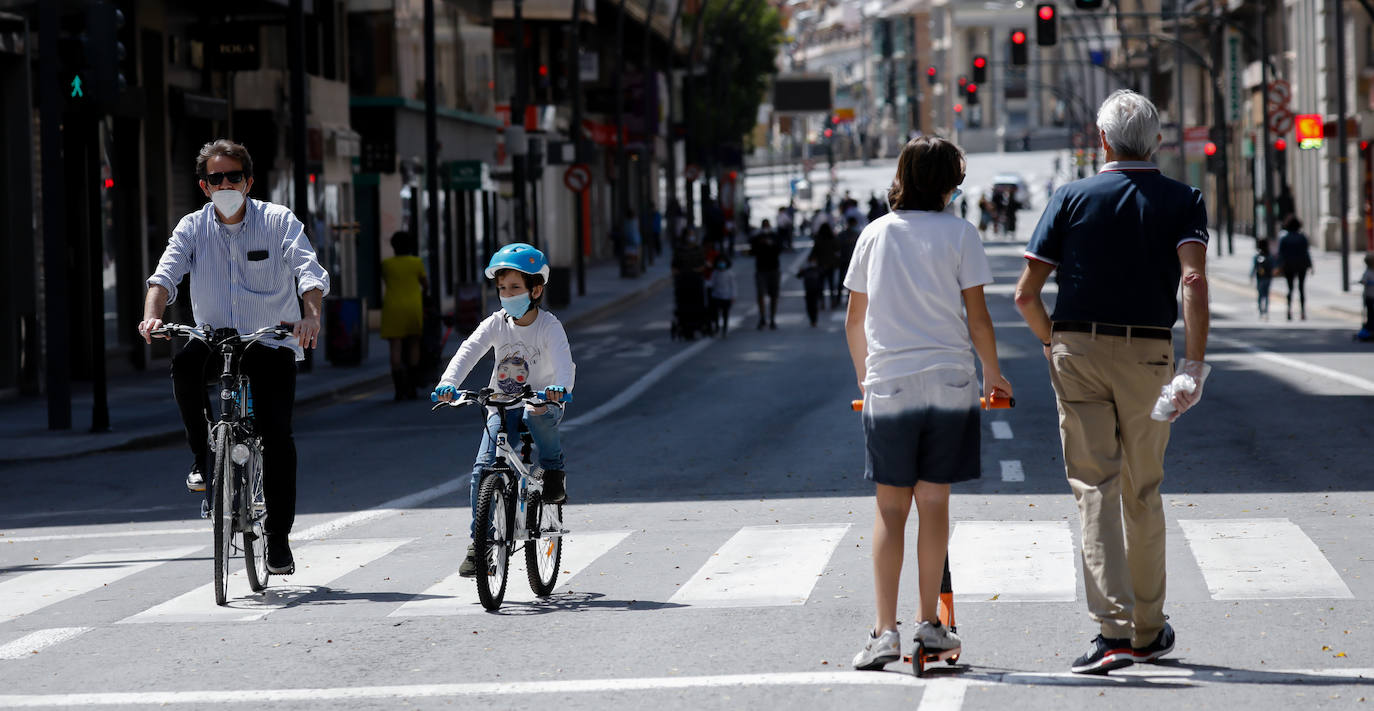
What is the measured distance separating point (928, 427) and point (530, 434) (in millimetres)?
2467

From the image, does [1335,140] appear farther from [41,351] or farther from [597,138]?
[41,351]

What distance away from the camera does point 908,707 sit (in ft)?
19.8

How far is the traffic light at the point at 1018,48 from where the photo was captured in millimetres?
45688

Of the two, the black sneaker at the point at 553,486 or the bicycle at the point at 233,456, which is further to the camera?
the black sneaker at the point at 553,486

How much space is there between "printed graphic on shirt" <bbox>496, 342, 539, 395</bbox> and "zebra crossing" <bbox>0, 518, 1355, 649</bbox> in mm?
892

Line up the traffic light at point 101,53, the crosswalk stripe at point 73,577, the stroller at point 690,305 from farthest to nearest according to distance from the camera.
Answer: the stroller at point 690,305 < the traffic light at point 101,53 < the crosswalk stripe at point 73,577

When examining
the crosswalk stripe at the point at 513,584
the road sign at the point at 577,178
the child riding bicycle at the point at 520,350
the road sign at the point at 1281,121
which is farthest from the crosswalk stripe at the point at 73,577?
the road sign at the point at 1281,121

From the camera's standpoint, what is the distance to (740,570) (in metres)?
9.02

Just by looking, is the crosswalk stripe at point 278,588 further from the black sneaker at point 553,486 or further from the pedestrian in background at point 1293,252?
Result: the pedestrian in background at point 1293,252

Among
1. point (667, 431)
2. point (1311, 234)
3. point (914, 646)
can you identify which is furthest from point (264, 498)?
point (1311, 234)

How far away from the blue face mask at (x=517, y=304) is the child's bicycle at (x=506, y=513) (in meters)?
0.32

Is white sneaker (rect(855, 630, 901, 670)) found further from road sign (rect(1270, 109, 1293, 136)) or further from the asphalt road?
road sign (rect(1270, 109, 1293, 136))

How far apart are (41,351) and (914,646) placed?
716 inches

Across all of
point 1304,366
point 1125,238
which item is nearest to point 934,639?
point 1125,238
